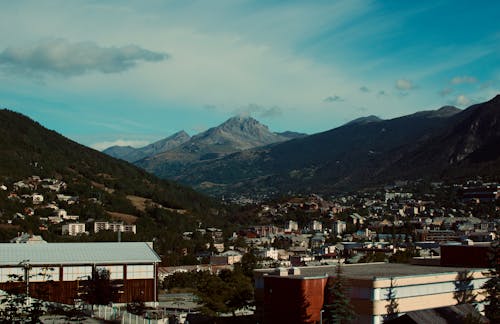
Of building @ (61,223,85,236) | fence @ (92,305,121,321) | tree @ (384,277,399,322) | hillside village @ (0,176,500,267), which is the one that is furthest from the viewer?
building @ (61,223,85,236)

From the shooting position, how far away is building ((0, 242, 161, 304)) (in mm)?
51156

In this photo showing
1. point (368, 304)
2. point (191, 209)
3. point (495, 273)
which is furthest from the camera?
point (191, 209)

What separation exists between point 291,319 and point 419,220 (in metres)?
144

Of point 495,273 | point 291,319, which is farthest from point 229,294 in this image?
point 495,273

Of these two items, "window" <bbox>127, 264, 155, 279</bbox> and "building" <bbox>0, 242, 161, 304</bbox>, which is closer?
"building" <bbox>0, 242, 161, 304</bbox>

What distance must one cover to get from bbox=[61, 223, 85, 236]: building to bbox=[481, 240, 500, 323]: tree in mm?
93877

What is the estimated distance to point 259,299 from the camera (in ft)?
153

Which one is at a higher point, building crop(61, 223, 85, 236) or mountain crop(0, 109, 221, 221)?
mountain crop(0, 109, 221, 221)

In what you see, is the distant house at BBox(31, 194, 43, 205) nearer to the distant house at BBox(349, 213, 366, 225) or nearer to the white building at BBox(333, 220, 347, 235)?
the white building at BBox(333, 220, 347, 235)

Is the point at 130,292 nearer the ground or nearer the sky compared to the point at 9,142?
nearer the ground

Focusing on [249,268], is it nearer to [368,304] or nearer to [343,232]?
[368,304]

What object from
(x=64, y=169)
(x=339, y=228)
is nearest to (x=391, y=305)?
(x=339, y=228)

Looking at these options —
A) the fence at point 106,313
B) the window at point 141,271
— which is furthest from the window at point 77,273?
the fence at point 106,313

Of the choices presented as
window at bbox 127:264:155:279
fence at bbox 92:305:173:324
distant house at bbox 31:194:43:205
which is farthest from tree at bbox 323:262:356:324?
distant house at bbox 31:194:43:205
